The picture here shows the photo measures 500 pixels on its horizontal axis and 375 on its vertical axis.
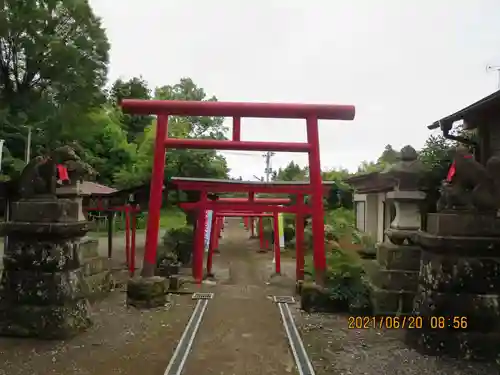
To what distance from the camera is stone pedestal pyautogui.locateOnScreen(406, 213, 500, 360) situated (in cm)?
573

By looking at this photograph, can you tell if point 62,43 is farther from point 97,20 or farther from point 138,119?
point 138,119

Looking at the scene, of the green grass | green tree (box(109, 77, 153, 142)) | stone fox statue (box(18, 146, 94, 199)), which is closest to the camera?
stone fox statue (box(18, 146, 94, 199))

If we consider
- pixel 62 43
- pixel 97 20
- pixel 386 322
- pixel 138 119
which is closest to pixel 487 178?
pixel 386 322

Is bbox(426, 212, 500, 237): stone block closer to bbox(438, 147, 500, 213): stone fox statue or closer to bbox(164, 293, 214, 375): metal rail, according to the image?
bbox(438, 147, 500, 213): stone fox statue

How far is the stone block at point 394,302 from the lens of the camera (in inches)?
301

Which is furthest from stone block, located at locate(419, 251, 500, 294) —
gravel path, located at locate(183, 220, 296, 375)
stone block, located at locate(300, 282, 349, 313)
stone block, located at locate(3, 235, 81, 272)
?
stone block, located at locate(3, 235, 81, 272)

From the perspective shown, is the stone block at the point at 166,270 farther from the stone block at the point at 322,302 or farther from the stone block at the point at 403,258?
the stone block at the point at 403,258

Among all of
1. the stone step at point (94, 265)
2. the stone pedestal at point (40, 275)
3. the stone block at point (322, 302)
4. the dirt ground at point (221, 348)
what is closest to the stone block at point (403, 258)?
the stone block at point (322, 302)

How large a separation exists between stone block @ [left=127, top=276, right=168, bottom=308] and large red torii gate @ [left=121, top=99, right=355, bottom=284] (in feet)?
0.71

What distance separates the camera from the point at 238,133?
844 centimetres

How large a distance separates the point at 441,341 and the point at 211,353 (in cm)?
283

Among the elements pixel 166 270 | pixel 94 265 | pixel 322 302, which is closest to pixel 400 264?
pixel 322 302

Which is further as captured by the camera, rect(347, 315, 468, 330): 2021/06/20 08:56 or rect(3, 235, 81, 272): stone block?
rect(3, 235, 81, 272): stone block

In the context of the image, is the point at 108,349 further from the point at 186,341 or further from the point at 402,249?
the point at 402,249
